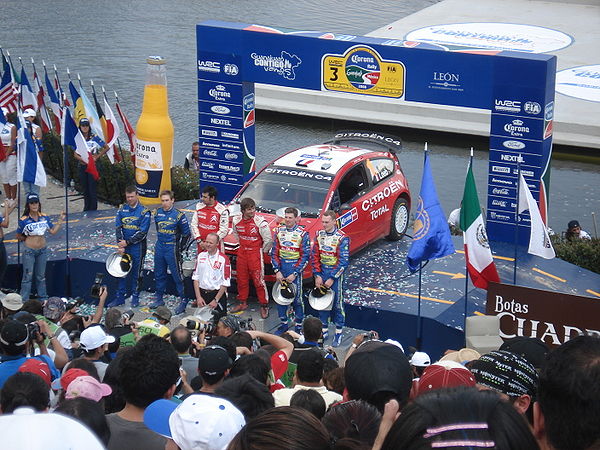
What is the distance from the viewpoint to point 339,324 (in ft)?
42.8

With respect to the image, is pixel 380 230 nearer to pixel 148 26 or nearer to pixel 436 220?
pixel 436 220

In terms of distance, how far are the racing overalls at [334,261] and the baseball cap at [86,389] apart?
20.7ft

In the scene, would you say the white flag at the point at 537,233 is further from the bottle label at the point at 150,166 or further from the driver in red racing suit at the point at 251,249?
the bottle label at the point at 150,166

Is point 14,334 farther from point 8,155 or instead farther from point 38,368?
point 8,155

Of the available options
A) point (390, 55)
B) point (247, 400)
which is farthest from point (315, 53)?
point (247, 400)

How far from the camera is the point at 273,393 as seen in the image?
7020 millimetres

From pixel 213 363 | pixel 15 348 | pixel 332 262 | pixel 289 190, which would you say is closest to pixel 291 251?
pixel 332 262

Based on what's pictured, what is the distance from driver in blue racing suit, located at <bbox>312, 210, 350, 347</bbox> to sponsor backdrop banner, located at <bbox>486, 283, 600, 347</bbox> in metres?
2.19

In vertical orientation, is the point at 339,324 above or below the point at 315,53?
below

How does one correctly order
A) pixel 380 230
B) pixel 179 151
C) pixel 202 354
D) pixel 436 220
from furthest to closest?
pixel 179 151 → pixel 380 230 → pixel 436 220 → pixel 202 354

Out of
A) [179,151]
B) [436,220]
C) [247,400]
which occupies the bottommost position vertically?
[179,151]

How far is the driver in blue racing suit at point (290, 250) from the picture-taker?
1279cm

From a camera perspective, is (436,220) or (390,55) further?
(390,55)

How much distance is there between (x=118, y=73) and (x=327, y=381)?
24924mm
